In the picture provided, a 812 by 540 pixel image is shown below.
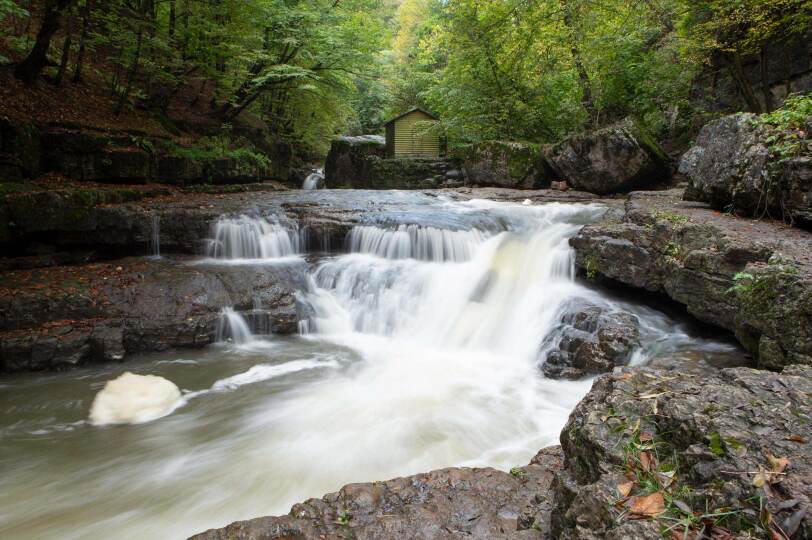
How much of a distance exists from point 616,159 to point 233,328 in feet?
36.6

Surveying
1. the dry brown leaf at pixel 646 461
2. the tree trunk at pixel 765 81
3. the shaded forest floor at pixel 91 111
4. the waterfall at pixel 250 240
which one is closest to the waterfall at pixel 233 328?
the waterfall at pixel 250 240

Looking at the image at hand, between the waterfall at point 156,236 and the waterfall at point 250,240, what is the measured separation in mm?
900

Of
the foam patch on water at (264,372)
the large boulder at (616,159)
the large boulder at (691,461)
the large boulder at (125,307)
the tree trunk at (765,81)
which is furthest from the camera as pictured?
the large boulder at (616,159)

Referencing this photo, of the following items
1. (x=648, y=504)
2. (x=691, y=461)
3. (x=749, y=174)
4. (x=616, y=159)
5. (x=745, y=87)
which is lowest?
(x=648, y=504)

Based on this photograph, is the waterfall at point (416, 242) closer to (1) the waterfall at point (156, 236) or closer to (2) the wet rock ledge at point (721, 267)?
(2) the wet rock ledge at point (721, 267)

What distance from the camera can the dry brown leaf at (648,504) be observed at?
1479 millimetres

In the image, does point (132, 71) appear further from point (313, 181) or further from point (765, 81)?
point (765, 81)

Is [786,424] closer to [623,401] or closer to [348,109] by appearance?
[623,401]

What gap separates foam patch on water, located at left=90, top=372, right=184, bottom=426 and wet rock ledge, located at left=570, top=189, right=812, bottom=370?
601 centimetres

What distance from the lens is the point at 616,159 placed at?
40.4 ft

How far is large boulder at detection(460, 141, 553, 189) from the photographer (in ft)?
47.6

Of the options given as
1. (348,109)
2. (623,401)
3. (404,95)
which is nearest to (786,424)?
(623,401)

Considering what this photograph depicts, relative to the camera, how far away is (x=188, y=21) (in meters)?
12.8

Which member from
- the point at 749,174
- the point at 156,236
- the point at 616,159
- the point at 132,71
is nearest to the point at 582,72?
the point at 616,159
